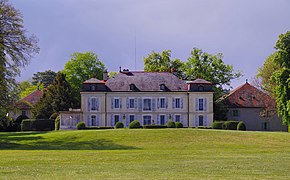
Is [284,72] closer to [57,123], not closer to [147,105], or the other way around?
[147,105]

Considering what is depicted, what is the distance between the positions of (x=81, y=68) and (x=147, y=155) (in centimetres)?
6603

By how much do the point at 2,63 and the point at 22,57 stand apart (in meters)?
2.26

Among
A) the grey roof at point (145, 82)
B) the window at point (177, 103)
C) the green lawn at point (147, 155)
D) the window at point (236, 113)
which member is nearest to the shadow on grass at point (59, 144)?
the green lawn at point (147, 155)

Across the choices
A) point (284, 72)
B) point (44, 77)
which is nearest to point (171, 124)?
point (284, 72)

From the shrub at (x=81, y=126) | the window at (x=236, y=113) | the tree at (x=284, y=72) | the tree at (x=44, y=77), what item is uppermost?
the tree at (x=44, y=77)

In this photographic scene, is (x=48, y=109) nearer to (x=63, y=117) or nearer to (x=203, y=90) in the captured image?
(x=63, y=117)

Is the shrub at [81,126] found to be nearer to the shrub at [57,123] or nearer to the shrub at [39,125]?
the shrub at [57,123]

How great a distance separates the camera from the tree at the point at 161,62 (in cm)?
9106

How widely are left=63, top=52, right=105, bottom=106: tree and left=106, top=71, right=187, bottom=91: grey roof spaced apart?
2109cm

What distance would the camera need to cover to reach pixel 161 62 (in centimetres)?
9231

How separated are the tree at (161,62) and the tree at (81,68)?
9836 mm

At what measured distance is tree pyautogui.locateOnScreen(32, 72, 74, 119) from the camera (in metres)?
77.8

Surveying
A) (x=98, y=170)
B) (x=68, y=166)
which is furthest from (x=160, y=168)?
(x=68, y=166)

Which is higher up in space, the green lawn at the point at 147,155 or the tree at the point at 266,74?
the tree at the point at 266,74
